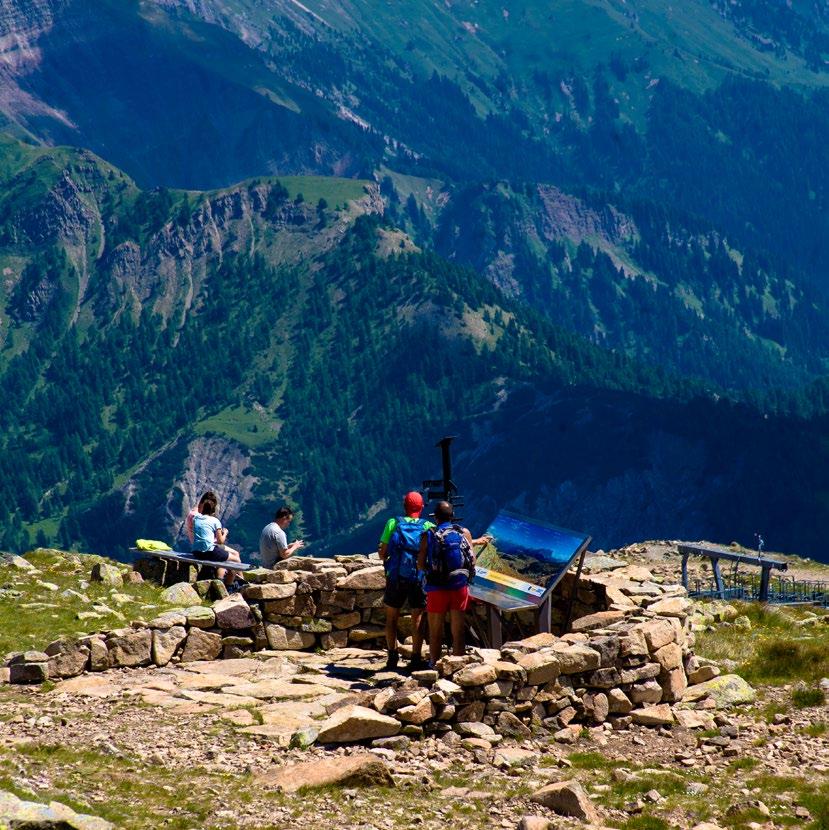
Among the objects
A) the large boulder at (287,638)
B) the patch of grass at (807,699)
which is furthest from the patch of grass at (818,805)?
the large boulder at (287,638)

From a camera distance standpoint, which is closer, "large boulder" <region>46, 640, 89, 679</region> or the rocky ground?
the rocky ground

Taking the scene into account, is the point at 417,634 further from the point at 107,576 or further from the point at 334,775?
the point at 107,576

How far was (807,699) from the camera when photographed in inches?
1119

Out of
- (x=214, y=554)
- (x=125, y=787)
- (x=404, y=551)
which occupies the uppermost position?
(x=404, y=551)

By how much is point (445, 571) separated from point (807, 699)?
20.4 ft

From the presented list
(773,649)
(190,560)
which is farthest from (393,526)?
(190,560)

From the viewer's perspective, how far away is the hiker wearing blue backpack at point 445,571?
28.8 m

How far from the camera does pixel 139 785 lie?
22.6m

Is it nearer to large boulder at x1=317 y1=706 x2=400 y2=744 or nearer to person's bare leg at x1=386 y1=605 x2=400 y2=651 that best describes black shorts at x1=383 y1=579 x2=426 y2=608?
person's bare leg at x1=386 y1=605 x2=400 y2=651

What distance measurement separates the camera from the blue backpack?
1175 inches

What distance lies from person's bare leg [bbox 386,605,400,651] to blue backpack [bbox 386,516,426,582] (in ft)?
2.38

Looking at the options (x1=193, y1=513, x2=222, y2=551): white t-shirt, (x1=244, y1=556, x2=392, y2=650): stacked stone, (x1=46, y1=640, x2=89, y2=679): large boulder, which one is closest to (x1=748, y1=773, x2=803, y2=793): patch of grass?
(x1=244, y1=556, x2=392, y2=650): stacked stone

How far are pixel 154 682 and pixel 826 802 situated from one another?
1150 cm

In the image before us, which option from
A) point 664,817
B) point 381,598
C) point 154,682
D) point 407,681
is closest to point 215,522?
point 381,598
